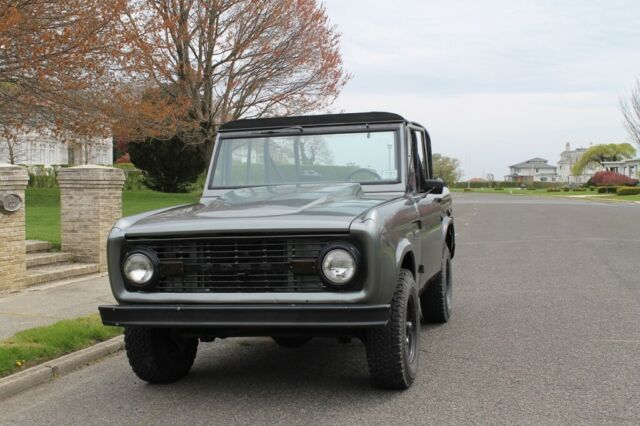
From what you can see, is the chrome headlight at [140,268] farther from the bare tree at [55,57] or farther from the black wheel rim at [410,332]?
the bare tree at [55,57]

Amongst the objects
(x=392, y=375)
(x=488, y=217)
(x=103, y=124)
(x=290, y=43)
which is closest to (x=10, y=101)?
(x=103, y=124)

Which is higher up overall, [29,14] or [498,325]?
[29,14]

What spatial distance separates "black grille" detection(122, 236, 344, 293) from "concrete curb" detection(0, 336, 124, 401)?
144cm

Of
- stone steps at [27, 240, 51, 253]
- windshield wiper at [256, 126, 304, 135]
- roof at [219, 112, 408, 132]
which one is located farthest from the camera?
stone steps at [27, 240, 51, 253]

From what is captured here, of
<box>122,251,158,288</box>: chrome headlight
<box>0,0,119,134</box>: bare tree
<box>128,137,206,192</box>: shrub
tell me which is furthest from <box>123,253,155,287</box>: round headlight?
<box>128,137,206,192</box>: shrub

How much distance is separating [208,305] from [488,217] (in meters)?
24.3

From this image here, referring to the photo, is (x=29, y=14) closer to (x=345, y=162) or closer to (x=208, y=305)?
(x=345, y=162)

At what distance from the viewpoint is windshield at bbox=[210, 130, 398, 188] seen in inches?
247

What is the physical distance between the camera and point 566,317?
7.95 meters

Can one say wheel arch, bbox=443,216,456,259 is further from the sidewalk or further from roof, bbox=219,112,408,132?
the sidewalk

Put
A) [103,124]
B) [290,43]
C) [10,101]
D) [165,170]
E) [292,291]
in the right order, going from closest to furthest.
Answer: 1. [292,291]
2. [10,101]
3. [103,124]
4. [290,43]
5. [165,170]

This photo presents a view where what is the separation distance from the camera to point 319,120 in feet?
21.4

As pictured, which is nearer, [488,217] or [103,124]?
[103,124]

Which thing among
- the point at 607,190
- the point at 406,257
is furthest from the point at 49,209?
the point at 607,190
